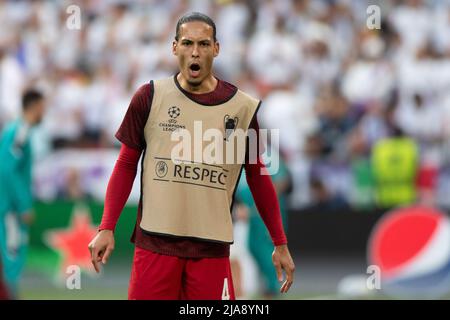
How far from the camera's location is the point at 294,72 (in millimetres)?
15703

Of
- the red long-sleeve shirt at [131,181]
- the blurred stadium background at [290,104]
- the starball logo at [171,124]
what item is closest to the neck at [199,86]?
the red long-sleeve shirt at [131,181]

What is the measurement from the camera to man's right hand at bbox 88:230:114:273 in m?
5.85

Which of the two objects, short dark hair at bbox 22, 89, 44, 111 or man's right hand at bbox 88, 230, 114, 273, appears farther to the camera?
short dark hair at bbox 22, 89, 44, 111

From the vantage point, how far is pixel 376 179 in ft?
46.5

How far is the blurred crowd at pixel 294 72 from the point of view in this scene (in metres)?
→ 14.4

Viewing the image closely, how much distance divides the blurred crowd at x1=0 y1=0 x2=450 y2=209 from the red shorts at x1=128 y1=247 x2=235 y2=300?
8.14 m

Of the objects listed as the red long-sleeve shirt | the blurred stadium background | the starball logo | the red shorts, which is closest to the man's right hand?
the red long-sleeve shirt

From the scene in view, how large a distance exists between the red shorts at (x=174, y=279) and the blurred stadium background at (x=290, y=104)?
6.73 m

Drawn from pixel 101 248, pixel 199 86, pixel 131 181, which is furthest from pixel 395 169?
pixel 101 248

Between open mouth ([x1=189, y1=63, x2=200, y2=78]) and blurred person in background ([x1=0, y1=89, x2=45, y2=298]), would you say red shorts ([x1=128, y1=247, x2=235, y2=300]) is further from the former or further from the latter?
blurred person in background ([x1=0, y1=89, x2=45, y2=298])

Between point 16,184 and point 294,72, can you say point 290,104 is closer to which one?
point 294,72

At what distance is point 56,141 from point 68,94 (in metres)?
0.90

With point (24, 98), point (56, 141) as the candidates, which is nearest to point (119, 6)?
point (56, 141)

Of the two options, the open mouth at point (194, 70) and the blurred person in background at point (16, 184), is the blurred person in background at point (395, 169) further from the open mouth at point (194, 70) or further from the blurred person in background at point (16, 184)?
the open mouth at point (194, 70)
